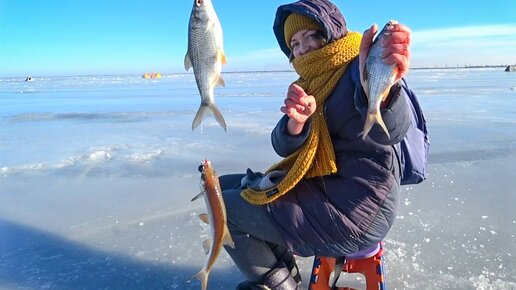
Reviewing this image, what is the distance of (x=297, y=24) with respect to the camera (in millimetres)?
2283

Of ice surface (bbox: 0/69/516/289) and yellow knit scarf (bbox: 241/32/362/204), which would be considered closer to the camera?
yellow knit scarf (bbox: 241/32/362/204)

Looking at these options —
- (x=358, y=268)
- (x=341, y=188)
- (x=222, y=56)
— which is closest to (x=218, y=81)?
(x=222, y=56)

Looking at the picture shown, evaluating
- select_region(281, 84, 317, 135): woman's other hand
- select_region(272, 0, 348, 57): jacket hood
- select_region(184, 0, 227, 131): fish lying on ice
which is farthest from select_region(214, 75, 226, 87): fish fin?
select_region(272, 0, 348, 57): jacket hood

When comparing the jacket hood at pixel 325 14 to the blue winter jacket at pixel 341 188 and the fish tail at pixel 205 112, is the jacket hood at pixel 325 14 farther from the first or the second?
the fish tail at pixel 205 112

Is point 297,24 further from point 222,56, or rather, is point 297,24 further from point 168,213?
point 168,213

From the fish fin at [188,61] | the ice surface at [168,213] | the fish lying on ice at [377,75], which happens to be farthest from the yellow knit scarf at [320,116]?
the ice surface at [168,213]

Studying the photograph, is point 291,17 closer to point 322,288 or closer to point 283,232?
point 283,232

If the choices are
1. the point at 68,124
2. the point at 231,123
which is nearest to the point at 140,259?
the point at 231,123

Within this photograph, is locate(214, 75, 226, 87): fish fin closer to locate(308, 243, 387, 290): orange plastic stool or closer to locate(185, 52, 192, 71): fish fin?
locate(185, 52, 192, 71): fish fin

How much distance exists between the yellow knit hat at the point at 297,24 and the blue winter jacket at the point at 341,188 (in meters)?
0.06

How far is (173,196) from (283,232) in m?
2.34

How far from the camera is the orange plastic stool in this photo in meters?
2.38

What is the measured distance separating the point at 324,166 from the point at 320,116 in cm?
26

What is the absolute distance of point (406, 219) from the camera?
142 inches
